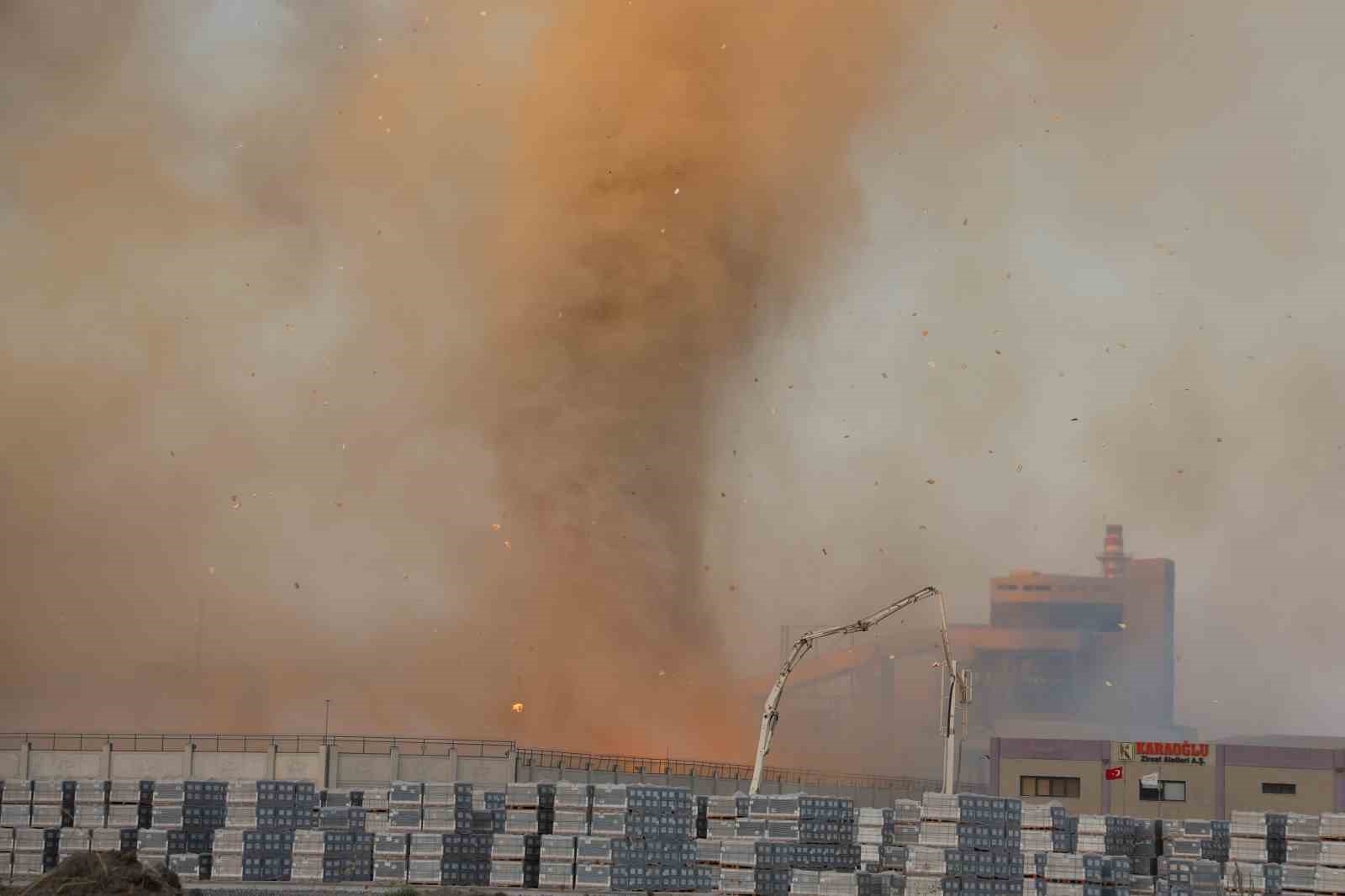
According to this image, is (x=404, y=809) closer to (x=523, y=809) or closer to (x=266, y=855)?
(x=523, y=809)

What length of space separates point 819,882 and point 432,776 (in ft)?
89.4

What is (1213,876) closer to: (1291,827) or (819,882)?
(1291,827)

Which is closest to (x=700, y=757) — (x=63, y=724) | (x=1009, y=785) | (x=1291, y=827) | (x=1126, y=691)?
(x=1009, y=785)

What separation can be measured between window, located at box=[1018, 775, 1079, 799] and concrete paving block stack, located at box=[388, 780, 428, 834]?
37.3 m

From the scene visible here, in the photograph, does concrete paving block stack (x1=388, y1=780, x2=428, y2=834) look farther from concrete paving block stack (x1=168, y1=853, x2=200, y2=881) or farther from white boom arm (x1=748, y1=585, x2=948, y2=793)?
white boom arm (x1=748, y1=585, x2=948, y2=793)

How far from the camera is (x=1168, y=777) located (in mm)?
78625

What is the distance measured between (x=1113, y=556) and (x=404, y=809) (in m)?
135

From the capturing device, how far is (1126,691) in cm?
16812

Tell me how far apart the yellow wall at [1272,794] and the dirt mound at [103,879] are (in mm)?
50364

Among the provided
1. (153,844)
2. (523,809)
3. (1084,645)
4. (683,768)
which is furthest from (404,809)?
(1084,645)

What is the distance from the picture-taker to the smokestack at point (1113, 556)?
175 m

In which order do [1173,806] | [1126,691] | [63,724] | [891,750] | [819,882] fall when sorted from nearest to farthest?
[819,882] < [1173,806] < [63,724] < [891,750] < [1126,691]

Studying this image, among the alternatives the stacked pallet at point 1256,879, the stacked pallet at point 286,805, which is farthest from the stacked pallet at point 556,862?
the stacked pallet at point 1256,879

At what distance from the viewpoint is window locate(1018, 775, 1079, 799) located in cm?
7962
